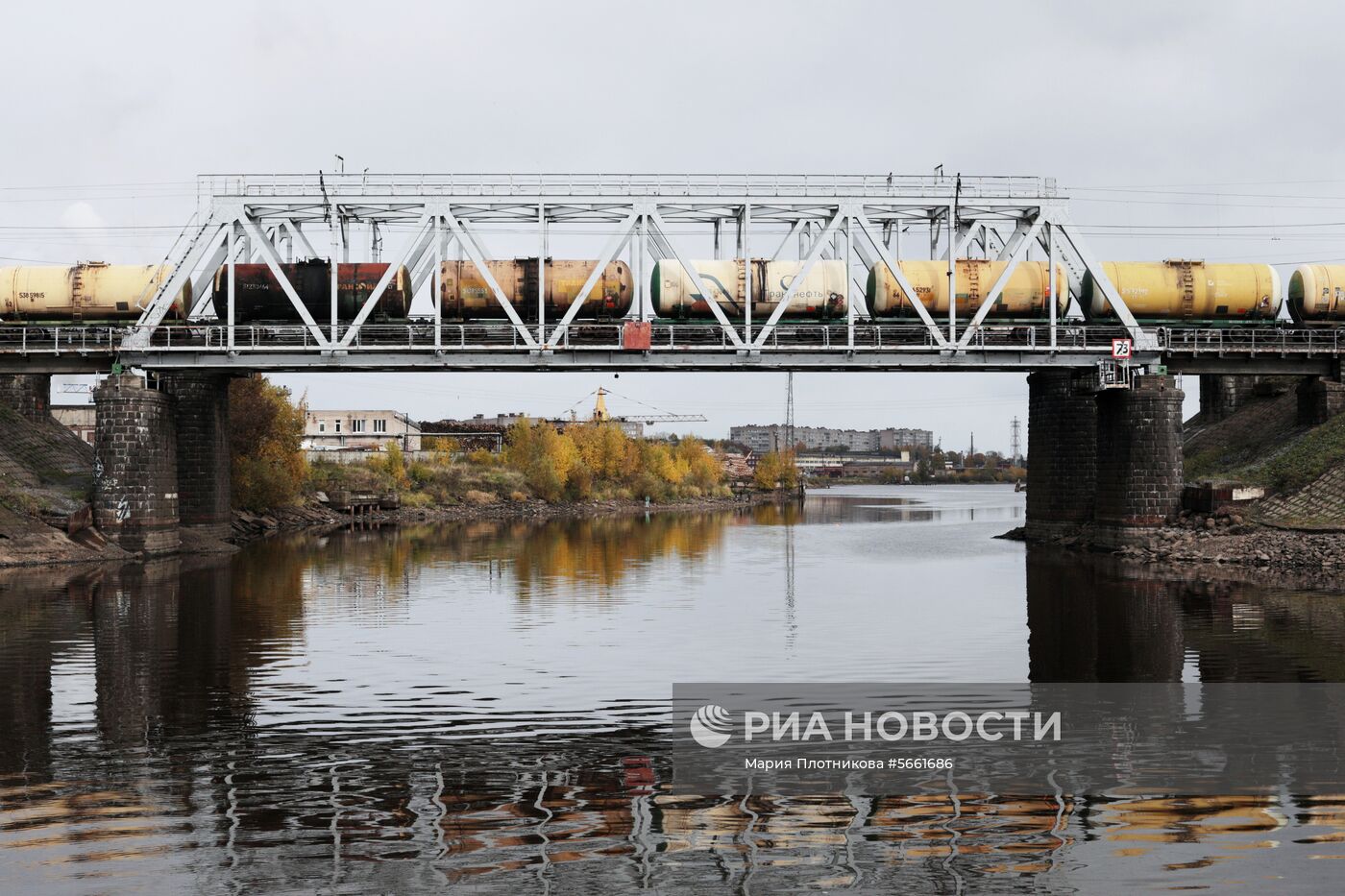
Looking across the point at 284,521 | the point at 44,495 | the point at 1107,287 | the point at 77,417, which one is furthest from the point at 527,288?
the point at 77,417

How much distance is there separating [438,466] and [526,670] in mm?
101233

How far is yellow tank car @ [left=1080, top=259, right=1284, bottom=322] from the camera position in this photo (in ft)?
186

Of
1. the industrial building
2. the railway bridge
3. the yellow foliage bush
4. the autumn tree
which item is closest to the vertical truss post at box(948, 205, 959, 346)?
the railway bridge

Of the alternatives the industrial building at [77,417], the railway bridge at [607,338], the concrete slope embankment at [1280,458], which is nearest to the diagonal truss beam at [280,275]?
the railway bridge at [607,338]

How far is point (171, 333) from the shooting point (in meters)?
56.3

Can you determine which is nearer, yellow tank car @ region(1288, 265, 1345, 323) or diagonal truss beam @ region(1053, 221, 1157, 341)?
diagonal truss beam @ region(1053, 221, 1157, 341)

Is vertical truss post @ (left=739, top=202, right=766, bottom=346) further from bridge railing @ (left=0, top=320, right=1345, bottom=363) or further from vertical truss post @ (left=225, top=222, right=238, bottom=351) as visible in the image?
vertical truss post @ (left=225, top=222, right=238, bottom=351)

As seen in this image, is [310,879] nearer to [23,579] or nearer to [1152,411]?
[23,579]

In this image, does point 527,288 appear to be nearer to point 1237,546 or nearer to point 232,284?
point 232,284

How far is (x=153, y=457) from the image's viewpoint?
52594mm

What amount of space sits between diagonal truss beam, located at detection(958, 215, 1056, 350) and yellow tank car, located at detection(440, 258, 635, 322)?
1527cm

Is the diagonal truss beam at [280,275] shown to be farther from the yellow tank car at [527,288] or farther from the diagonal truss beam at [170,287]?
Answer: the yellow tank car at [527,288]

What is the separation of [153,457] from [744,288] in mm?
26910

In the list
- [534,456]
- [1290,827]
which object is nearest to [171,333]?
[1290,827]
